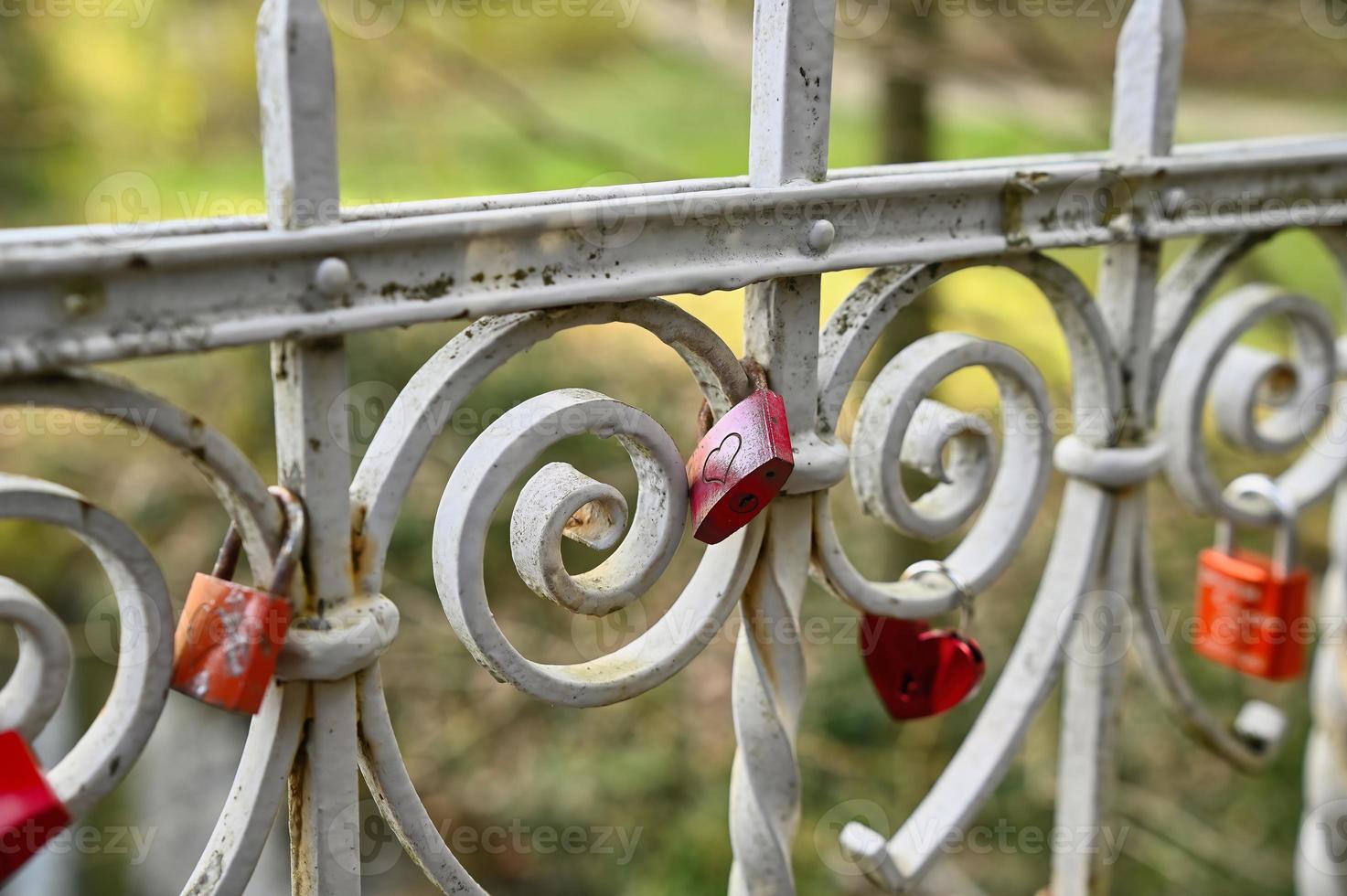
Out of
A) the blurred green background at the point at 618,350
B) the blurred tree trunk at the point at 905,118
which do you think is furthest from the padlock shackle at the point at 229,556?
the blurred tree trunk at the point at 905,118

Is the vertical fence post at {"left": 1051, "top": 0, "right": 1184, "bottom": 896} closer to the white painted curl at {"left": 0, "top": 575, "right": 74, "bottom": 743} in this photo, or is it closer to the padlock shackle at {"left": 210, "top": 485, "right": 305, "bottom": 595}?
the padlock shackle at {"left": 210, "top": 485, "right": 305, "bottom": 595}

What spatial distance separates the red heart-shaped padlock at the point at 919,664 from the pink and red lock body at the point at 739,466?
0.24 meters

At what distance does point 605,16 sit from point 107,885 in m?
3.42

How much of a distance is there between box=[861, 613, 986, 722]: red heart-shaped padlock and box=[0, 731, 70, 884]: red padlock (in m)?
0.56

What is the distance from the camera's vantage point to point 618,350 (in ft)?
13.3

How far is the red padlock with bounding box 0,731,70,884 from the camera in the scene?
1.85 ft

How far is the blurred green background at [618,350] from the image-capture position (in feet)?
8.43

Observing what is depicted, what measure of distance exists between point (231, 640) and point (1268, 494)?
0.88 meters

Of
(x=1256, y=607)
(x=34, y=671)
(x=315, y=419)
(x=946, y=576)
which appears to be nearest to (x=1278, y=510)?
(x=1256, y=607)

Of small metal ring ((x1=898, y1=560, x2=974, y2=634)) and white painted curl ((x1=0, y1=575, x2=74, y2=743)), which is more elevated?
white painted curl ((x1=0, y1=575, x2=74, y2=743))

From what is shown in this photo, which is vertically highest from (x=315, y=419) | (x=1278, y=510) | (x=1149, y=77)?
(x=1149, y=77)

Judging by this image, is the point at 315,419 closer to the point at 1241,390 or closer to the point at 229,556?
the point at 229,556

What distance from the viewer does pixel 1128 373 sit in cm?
95

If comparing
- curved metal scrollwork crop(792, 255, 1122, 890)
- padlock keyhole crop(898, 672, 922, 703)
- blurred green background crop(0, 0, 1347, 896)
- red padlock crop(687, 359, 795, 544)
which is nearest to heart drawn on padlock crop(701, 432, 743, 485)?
red padlock crop(687, 359, 795, 544)
